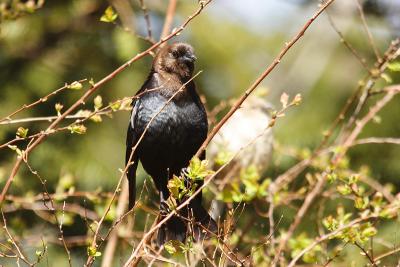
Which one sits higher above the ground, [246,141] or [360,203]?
[360,203]

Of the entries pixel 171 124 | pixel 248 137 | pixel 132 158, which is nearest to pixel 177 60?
pixel 171 124

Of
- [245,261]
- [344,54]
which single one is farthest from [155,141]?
[344,54]

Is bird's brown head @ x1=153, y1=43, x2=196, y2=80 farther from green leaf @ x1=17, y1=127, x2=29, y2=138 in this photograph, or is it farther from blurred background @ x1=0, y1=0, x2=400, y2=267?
green leaf @ x1=17, y1=127, x2=29, y2=138

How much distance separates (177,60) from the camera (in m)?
4.30

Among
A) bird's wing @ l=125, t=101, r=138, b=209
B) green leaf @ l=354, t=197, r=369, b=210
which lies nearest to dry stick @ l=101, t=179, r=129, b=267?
bird's wing @ l=125, t=101, r=138, b=209

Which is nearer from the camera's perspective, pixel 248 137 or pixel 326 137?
pixel 326 137

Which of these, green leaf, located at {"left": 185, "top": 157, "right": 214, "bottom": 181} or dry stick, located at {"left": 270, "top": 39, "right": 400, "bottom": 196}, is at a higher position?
green leaf, located at {"left": 185, "top": 157, "right": 214, "bottom": 181}

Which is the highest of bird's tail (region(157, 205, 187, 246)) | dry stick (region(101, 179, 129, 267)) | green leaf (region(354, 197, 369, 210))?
green leaf (region(354, 197, 369, 210))

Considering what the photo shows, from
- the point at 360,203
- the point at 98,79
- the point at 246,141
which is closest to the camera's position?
the point at 360,203

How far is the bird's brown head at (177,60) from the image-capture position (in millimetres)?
4270

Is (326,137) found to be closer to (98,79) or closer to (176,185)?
(176,185)

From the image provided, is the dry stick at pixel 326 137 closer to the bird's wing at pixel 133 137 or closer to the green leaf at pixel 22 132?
the bird's wing at pixel 133 137

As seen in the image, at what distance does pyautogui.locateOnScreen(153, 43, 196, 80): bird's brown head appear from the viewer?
427 centimetres

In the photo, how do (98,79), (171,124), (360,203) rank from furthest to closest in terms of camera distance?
(98,79), (171,124), (360,203)
